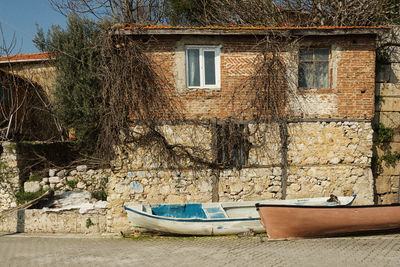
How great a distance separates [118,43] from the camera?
8836mm

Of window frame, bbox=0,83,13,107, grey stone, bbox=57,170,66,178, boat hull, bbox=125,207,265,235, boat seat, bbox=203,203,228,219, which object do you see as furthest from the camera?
window frame, bbox=0,83,13,107

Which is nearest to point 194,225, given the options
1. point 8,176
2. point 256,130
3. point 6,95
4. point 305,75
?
point 256,130

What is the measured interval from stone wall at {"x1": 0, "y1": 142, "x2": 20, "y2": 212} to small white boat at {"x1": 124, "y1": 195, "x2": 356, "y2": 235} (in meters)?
5.38

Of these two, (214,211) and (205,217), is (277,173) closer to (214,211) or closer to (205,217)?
(214,211)

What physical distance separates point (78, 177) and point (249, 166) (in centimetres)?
685

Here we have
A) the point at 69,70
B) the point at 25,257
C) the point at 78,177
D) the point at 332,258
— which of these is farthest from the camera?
the point at 69,70

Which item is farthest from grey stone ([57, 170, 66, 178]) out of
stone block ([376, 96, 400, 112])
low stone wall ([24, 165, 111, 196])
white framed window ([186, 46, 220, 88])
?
stone block ([376, 96, 400, 112])

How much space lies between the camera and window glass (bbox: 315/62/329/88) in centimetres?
916

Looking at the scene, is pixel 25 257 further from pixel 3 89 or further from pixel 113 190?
pixel 3 89

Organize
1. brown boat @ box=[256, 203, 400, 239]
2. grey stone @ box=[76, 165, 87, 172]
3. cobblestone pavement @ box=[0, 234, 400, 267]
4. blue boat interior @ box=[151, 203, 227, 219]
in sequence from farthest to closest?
1. grey stone @ box=[76, 165, 87, 172]
2. blue boat interior @ box=[151, 203, 227, 219]
3. brown boat @ box=[256, 203, 400, 239]
4. cobblestone pavement @ box=[0, 234, 400, 267]

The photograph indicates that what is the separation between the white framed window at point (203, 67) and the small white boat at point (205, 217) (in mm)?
3873

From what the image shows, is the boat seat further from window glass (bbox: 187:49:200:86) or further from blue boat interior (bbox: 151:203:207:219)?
window glass (bbox: 187:49:200:86)

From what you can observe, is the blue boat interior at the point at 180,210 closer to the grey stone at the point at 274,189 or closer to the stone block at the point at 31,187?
the grey stone at the point at 274,189

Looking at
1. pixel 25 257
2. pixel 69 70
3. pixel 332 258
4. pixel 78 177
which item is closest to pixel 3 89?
pixel 69 70
